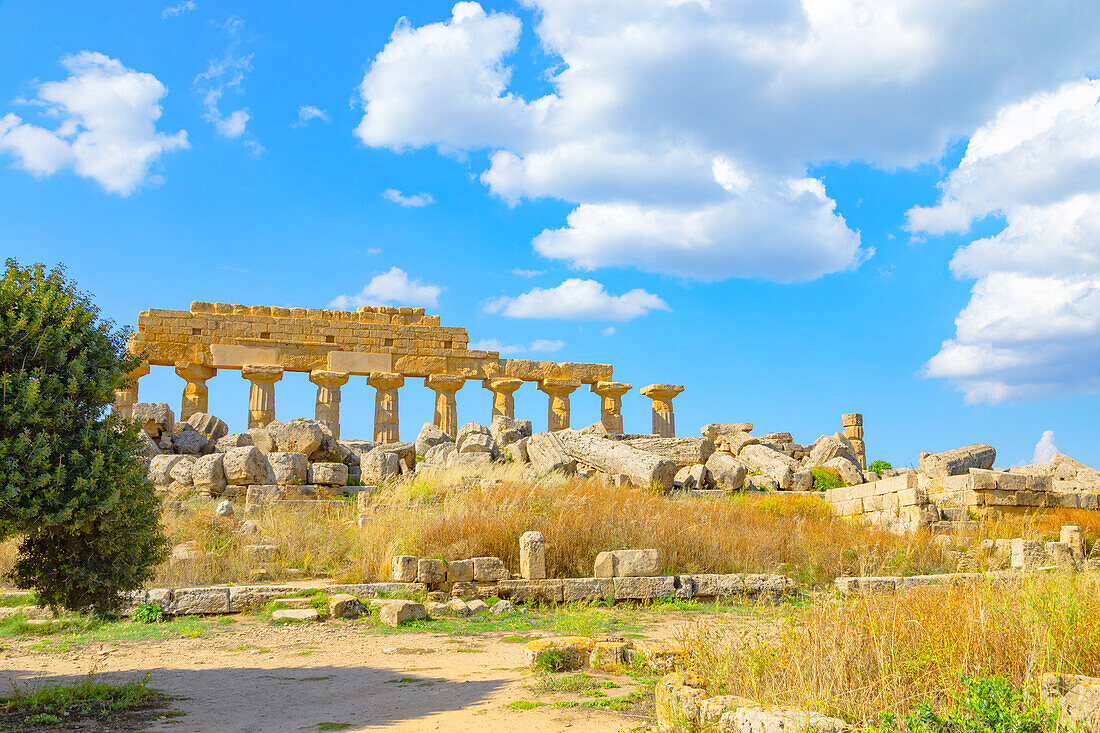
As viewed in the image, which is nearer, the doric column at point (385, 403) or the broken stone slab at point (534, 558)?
the broken stone slab at point (534, 558)

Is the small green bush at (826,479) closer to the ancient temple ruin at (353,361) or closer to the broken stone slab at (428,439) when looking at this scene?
the broken stone slab at (428,439)

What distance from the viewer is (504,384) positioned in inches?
1146

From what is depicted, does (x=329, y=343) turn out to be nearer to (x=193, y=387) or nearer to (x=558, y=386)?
(x=193, y=387)

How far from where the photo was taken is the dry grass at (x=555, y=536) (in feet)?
36.8

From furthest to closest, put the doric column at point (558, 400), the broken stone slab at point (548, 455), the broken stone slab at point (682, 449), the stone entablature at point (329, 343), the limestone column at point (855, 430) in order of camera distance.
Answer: the doric column at point (558, 400), the stone entablature at point (329, 343), the limestone column at point (855, 430), the broken stone slab at point (682, 449), the broken stone slab at point (548, 455)

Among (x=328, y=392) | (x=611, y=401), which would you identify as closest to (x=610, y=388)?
(x=611, y=401)

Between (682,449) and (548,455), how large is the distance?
10.3ft

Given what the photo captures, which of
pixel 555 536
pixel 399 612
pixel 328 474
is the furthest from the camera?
pixel 328 474

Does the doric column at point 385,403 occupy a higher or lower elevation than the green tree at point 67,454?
higher

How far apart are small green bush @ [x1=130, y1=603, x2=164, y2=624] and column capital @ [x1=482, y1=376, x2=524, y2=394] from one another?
764 inches

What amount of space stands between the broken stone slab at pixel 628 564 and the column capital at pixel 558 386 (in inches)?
758

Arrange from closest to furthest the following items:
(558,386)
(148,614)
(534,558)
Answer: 1. (148,614)
2. (534,558)
3. (558,386)

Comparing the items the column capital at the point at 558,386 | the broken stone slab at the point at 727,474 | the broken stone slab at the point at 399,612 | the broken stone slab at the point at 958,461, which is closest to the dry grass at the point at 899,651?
the broken stone slab at the point at 399,612

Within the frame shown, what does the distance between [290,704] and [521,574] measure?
189 inches
